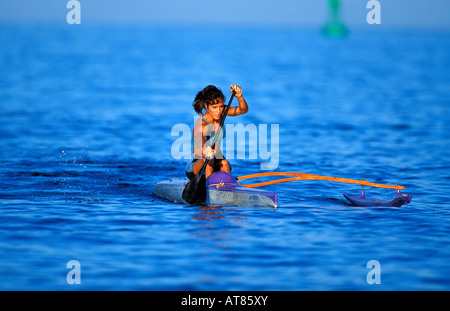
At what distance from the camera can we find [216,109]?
1294 centimetres

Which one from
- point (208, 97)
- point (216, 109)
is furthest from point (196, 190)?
point (208, 97)

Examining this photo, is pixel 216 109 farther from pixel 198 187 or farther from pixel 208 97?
pixel 198 187

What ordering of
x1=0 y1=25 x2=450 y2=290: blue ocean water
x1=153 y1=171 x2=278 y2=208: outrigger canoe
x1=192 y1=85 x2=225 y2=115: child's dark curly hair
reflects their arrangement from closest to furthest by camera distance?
x1=0 y1=25 x2=450 y2=290: blue ocean water
x1=153 y1=171 x2=278 y2=208: outrigger canoe
x1=192 y1=85 x2=225 y2=115: child's dark curly hair

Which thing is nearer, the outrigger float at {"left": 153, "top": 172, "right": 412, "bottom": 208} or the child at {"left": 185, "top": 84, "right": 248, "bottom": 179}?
the outrigger float at {"left": 153, "top": 172, "right": 412, "bottom": 208}

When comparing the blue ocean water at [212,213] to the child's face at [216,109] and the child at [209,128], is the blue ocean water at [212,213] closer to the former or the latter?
the child at [209,128]

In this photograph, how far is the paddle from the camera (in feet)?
41.3

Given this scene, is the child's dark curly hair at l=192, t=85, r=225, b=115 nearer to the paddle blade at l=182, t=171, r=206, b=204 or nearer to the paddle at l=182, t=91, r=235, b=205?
the paddle at l=182, t=91, r=235, b=205

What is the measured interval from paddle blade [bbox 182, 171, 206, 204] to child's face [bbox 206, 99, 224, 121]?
1.12 m

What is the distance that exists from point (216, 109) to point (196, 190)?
1.48m

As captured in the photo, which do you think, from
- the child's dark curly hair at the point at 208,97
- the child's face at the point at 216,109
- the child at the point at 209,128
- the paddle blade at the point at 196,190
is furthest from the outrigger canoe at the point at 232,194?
the child's dark curly hair at the point at 208,97

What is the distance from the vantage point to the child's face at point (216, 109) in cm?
1290

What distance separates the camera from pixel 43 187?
1462cm

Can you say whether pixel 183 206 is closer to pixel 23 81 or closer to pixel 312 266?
pixel 312 266

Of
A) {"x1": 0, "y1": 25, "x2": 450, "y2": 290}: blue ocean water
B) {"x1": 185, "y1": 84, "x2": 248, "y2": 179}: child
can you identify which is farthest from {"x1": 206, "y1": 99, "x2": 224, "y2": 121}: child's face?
{"x1": 0, "y1": 25, "x2": 450, "y2": 290}: blue ocean water
